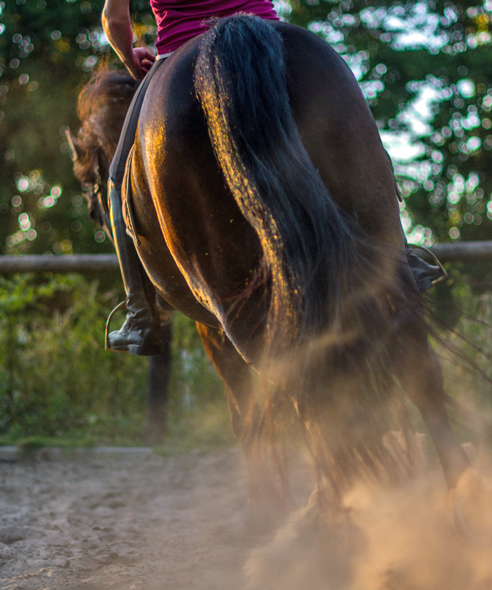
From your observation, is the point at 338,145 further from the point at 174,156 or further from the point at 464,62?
the point at 464,62

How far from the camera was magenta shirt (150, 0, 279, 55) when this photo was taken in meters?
1.68

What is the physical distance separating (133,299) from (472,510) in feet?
4.84

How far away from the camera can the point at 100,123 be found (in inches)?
96.0

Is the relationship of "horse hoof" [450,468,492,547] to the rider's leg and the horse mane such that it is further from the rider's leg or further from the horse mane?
the horse mane

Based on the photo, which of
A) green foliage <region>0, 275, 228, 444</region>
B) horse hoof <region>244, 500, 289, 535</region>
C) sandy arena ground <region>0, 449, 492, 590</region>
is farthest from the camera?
green foliage <region>0, 275, 228, 444</region>

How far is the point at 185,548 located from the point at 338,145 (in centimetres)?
173

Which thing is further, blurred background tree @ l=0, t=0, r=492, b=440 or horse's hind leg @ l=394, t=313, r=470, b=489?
blurred background tree @ l=0, t=0, r=492, b=440

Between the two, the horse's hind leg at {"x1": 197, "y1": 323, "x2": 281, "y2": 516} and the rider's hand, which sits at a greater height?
the rider's hand

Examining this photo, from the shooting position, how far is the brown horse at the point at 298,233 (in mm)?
1265

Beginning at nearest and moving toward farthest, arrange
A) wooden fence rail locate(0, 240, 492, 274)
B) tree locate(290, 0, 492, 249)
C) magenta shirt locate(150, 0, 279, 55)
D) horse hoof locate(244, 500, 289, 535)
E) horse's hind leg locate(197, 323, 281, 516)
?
A: magenta shirt locate(150, 0, 279, 55) → horse hoof locate(244, 500, 289, 535) → horse's hind leg locate(197, 323, 281, 516) → wooden fence rail locate(0, 240, 492, 274) → tree locate(290, 0, 492, 249)

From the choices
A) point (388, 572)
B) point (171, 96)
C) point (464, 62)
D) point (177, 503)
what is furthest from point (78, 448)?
point (464, 62)

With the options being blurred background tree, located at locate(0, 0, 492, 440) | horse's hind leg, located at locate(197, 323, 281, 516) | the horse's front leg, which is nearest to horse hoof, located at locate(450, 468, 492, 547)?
the horse's front leg

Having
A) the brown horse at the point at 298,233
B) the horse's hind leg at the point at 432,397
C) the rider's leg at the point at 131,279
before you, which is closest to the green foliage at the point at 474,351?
the rider's leg at the point at 131,279

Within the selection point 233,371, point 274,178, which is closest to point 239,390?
point 233,371
